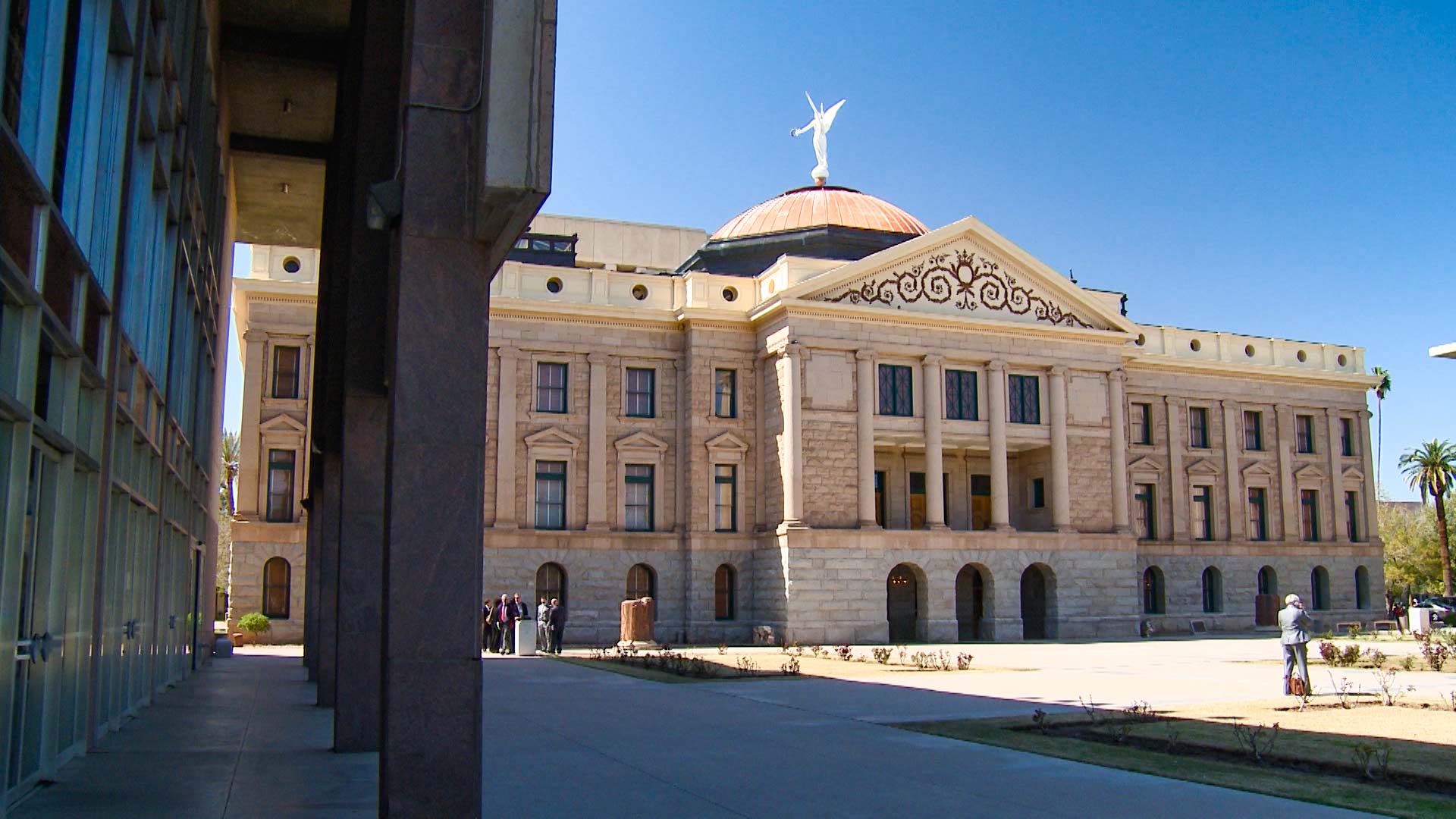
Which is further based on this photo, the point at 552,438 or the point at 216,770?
the point at 552,438

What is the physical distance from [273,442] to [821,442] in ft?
65.3

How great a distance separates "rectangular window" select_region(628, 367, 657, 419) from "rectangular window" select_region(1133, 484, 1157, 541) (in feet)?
74.1

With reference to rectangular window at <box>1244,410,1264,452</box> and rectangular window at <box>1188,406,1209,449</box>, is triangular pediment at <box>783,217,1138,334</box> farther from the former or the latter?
rectangular window at <box>1244,410,1264,452</box>

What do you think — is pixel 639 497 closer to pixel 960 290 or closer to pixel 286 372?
pixel 286 372

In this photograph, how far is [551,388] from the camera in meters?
47.1

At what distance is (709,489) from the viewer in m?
47.4

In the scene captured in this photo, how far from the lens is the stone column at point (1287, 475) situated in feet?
188

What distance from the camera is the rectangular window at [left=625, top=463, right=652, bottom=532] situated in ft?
156

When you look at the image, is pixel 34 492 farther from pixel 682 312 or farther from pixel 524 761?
pixel 682 312

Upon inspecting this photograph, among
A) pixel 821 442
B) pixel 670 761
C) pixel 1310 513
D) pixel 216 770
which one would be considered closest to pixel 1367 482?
pixel 1310 513

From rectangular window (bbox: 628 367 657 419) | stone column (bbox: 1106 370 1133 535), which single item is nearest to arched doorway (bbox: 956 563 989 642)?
stone column (bbox: 1106 370 1133 535)

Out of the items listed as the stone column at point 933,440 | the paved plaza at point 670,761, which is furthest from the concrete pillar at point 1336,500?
the paved plaza at point 670,761

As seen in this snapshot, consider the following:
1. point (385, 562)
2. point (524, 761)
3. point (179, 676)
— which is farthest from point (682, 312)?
point (385, 562)

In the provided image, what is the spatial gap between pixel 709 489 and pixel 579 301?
8.88 meters
